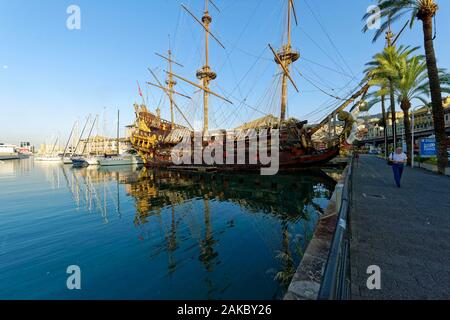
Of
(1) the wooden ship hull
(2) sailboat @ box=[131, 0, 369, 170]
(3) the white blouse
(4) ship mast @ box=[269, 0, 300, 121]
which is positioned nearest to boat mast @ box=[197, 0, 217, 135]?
(2) sailboat @ box=[131, 0, 369, 170]

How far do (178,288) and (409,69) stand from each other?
29.7 meters

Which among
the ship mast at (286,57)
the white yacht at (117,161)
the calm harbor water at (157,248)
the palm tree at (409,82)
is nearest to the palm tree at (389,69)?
the palm tree at (409,82)

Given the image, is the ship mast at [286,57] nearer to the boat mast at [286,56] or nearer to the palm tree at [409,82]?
the boat mast at [286,56]

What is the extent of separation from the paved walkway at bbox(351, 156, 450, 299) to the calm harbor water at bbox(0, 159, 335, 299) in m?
1.71

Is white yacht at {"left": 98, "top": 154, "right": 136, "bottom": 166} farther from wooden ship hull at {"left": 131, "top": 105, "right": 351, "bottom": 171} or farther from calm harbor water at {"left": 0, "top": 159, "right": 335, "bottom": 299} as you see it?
calm harbor water at {"left": 0, "top": 159, "right": 335, "bottom": 299}

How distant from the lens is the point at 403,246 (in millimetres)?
3713

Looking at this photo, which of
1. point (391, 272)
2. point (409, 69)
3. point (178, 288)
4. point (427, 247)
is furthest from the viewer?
point (409, 69)

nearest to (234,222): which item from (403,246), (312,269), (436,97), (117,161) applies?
(403,246)

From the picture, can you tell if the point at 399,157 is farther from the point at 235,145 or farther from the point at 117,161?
the point at 117,161

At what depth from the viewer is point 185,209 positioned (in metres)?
10.4

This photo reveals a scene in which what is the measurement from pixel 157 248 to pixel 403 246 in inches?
242
